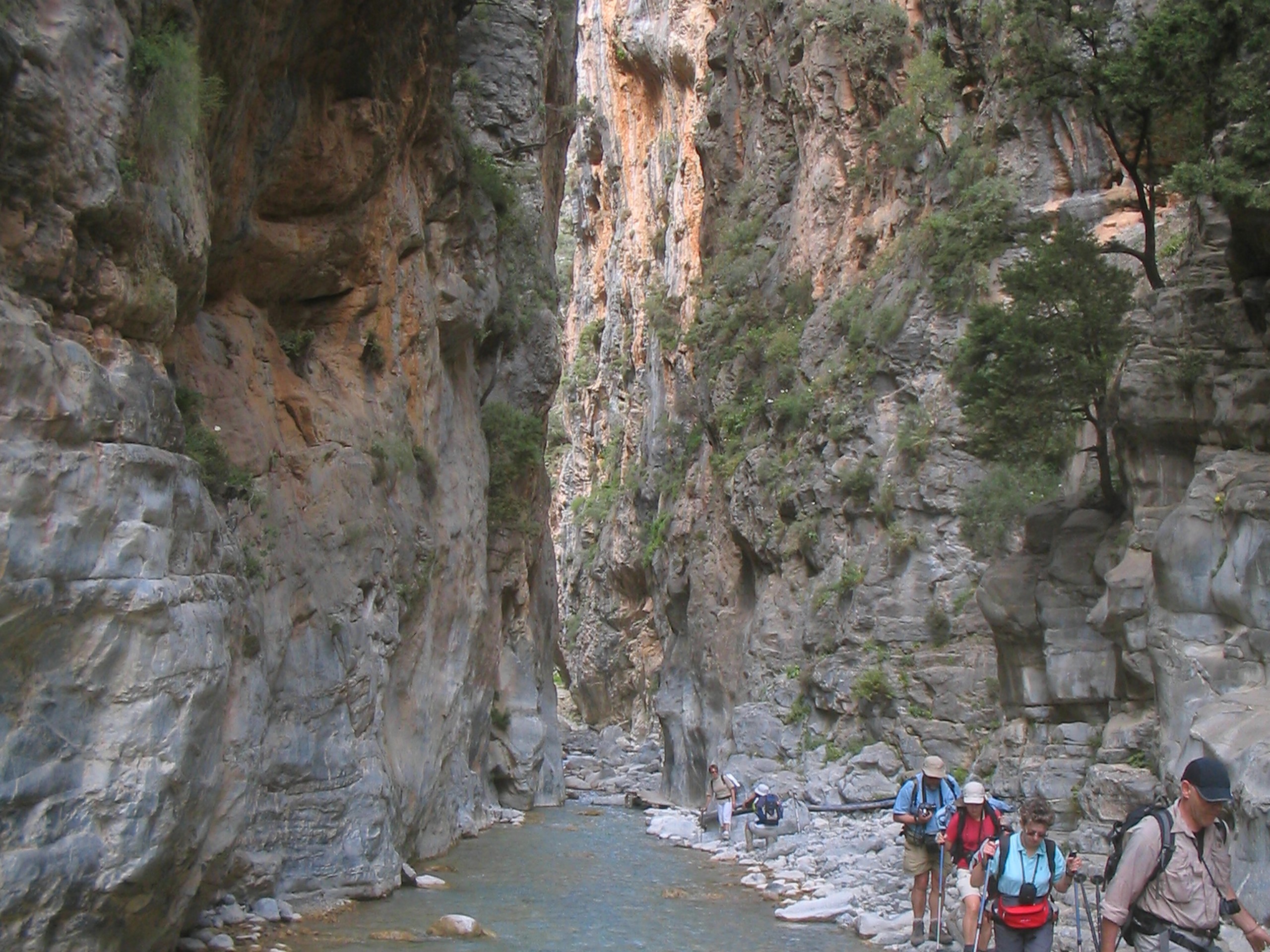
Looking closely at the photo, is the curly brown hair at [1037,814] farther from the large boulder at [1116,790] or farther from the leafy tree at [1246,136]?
the leafy tree at [1246,136]

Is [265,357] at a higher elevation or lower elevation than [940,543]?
higher

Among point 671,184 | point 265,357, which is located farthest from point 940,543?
point 671,184

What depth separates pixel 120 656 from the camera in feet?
24.8

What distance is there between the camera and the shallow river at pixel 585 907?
36.7 feet

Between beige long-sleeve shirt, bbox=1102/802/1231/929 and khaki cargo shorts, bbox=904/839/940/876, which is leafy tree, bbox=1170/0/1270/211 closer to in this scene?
khaki cargo shorts, bbox=904/839/940/876

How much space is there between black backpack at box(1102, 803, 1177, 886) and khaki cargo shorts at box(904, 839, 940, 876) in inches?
188

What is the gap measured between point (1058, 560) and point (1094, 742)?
2.32m

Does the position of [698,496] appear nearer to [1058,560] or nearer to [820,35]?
[820,35]

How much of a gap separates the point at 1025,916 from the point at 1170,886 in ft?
4.66

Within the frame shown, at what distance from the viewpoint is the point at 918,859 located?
9.77m

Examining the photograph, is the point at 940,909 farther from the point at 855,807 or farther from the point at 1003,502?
the point at 1003,502

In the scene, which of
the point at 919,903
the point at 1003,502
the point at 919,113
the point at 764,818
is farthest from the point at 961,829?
the point at 919,113

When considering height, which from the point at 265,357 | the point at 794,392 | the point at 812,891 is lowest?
the point at 812,891

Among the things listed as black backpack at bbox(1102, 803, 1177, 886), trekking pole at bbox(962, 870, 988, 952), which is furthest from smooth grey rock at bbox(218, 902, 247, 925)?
black backpack at bbox(1102, 803, 1177, 886)
